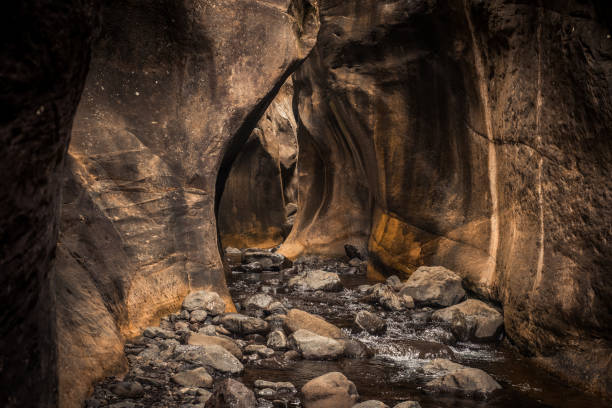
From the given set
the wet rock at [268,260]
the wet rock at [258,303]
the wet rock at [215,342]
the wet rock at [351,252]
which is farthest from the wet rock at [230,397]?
the wet rock at [351,252]

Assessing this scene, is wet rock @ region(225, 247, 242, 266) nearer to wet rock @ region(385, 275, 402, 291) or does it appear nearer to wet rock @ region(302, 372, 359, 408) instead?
wet rock @ region(385, 275, 402, 291)

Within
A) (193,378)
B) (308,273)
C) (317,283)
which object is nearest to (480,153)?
(317,283)

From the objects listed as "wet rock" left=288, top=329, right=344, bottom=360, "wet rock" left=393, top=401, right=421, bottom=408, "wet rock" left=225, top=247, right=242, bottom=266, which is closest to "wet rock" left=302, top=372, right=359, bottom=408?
"wet rock" left=393, top=401, right=421, bottom=408

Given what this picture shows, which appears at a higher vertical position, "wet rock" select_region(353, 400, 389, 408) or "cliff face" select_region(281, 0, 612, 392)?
"cliff face" select_region(281, 0, 612, 392)

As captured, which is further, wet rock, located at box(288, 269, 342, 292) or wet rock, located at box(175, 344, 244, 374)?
wet rock, located at box(288, 269, 342, 292)

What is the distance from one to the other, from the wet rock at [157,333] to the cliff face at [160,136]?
0.10 metres

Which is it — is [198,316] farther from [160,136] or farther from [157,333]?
[160,136]

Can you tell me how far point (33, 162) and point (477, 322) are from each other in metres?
3.78

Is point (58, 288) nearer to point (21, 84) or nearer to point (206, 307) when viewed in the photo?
point (206, 307)

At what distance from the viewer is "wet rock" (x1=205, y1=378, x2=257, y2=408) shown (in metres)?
2.58

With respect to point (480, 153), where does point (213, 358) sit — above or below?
below

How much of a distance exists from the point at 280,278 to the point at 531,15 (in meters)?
4.55

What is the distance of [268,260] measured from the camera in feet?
27.6

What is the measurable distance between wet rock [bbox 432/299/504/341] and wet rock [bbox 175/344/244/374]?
1.93 m
